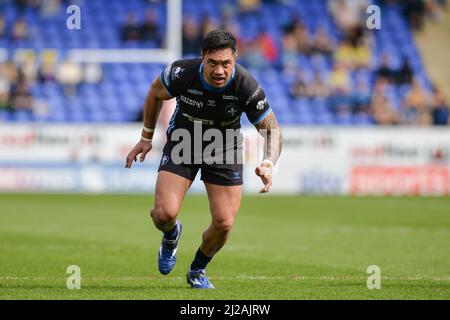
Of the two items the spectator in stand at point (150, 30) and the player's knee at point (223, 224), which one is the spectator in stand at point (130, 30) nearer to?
the spectator in stand at point (150, 30)

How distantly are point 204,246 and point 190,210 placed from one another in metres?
11.8

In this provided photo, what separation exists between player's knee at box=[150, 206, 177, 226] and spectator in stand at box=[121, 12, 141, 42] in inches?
876

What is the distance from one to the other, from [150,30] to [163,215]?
22.1 m

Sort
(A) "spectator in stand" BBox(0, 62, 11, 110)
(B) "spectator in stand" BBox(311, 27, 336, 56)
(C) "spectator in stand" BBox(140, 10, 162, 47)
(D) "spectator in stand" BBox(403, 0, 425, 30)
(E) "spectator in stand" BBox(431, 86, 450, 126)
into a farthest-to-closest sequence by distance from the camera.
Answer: (D) "spectator in stand" BBox(403, 0, 425, 30) < (B) "spectator in stand" BBox(311, 27, 336, 56) < (C) "spectator in stand" BBox(140, 10, 162, 47) < (A) "spectator in stand" BBox(0, 62, 11, 110) < (E) "spectator in stand" BBox(431, 86, 450, 126)

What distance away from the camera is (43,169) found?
25.8m

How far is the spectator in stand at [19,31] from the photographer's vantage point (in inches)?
1220

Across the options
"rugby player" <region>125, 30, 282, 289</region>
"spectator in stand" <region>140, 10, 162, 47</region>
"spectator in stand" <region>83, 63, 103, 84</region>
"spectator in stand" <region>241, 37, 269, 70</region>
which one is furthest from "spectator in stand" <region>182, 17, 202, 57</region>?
"rugby player" <region>125, 30, 282, 289</region>

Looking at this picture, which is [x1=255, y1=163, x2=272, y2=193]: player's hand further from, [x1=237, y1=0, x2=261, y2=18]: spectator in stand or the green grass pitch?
[x1=237, y1=0, x2=261, y2=18]: spectator in stand

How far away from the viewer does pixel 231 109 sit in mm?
8961

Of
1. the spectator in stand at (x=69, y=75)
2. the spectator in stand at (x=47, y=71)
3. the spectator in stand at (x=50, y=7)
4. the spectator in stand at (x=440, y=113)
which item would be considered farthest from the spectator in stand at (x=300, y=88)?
the spectator in stand at (x=50, y=7)

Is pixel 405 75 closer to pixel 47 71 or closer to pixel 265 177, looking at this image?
pixel 47 71

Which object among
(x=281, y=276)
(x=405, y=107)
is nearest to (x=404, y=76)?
(x=405, y=107)

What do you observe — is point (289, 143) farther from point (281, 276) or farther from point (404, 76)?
point (281, 276)

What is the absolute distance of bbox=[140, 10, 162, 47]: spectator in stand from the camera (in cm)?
3048
